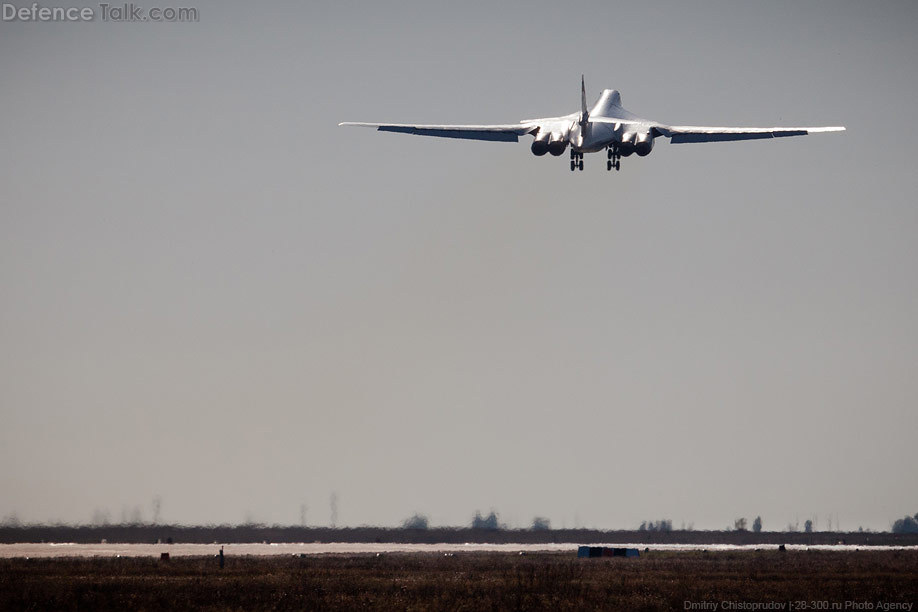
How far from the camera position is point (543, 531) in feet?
527

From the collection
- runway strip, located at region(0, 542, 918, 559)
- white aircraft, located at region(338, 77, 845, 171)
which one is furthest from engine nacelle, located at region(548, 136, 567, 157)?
runway strip, located at region(0, 542, 918, 559)

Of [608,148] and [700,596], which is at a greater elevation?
[608,148]

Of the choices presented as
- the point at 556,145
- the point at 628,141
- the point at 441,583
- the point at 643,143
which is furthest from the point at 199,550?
the point at 643,143

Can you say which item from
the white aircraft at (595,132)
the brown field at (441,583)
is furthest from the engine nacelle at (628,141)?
the brown field at (441,583)

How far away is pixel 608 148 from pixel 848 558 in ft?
133

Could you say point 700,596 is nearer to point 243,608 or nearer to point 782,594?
point 782,594

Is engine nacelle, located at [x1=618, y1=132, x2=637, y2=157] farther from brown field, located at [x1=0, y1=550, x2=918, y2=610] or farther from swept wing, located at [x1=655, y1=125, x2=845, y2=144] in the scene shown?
brown field, located at [x1=0, y1=550, x2=918, y2=610]

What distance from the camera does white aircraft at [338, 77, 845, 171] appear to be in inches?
2219

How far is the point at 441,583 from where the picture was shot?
5247 centimetres

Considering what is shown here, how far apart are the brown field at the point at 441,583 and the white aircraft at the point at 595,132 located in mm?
21573

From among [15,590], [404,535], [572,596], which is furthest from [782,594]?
[404,535]

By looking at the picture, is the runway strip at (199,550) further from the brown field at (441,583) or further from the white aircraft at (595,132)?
the white aircraft at (595,132)

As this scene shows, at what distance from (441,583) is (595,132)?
2318 cm

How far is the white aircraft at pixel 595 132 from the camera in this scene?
56375 millimetres
